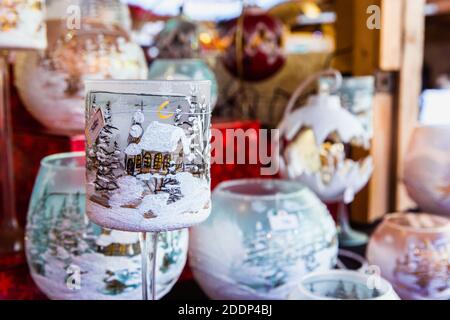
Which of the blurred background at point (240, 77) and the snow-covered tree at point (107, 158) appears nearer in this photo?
the snow-covered tree at point (107, 158)

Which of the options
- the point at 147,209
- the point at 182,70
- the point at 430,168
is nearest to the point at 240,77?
the point at 182,70

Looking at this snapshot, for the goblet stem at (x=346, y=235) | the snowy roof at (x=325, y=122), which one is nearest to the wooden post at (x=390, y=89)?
the goblet stem at (x=346, y=235)

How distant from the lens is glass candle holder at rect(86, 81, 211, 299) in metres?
0.48

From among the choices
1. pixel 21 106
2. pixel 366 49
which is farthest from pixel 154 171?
pixel 366 49

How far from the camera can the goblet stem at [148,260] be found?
54 cm

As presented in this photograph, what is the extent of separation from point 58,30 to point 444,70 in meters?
3.07

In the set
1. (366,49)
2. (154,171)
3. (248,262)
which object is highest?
(366,49)

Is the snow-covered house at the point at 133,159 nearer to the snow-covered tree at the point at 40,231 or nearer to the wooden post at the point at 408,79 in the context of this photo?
the snow-covered tree at the point at 40,231

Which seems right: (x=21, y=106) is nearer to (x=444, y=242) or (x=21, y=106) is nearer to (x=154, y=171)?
(x=154, y=171)

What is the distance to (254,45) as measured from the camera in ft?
3.98

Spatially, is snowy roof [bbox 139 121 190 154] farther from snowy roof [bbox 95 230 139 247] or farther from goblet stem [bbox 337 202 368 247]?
goblet stem [bbox 337 202 368 247]

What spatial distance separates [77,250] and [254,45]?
0.74 metres

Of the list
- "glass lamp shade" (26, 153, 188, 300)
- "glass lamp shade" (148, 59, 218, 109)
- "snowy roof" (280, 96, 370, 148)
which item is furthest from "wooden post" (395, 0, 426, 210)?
"glass lamp shade" (26, 153, 188, 300)

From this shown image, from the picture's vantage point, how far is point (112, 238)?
62 centimetres
